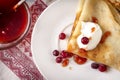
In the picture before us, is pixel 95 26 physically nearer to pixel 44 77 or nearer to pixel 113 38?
pixel 113 38

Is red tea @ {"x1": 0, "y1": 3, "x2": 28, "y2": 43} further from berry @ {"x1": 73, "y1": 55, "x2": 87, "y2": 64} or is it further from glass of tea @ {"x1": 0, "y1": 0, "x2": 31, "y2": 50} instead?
berry @ {"x1": 73, "y1": 55, "x2": 87, "y2": 64}

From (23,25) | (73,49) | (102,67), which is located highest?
(23,25)

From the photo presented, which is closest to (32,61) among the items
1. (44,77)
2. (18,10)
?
(44,77)

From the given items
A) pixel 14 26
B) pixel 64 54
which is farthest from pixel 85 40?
pixel 14 26

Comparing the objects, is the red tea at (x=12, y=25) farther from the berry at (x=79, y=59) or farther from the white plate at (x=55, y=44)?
the berry at (x=79, y=59)

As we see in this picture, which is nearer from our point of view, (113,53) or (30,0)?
(113,53)

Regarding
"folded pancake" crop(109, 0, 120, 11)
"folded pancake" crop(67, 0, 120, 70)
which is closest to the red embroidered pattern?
"folded pancake" crop(67, 0, 120, 70)
